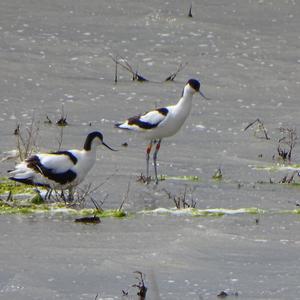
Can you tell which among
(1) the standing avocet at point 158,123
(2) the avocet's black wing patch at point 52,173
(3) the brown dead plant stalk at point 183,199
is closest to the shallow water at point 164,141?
(3) the brown dead plant stalk at point 183,199

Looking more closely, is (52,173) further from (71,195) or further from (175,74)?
(175,74)

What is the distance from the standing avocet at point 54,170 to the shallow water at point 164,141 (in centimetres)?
28

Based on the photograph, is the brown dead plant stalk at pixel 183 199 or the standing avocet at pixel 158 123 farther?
the standing avocet at pixel 158 123

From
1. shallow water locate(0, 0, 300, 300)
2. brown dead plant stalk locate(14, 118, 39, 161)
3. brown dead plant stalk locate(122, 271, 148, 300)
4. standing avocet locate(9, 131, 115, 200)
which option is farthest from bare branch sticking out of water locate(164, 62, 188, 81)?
brown dead plant stalk locate(122, 271, 148, 300)

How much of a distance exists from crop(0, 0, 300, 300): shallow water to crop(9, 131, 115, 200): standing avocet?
28 cm

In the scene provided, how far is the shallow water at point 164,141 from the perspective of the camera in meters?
8.02

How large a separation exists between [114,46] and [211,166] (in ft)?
16.2

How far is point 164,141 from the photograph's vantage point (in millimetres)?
14266

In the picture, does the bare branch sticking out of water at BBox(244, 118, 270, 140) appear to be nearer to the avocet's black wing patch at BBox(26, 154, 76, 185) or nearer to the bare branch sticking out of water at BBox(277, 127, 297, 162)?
the bare branch sticking out of water at BBox(277, 127, 297, 162)

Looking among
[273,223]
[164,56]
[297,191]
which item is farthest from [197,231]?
[164,56]

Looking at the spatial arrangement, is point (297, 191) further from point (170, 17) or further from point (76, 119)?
point (170, 17)

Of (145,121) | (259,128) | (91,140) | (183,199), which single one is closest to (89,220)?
(183,199)

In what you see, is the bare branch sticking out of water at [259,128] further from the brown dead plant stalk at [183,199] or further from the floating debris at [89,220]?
the floating debris at [89,220]

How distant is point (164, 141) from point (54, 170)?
368cm
